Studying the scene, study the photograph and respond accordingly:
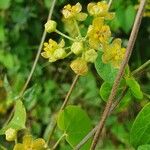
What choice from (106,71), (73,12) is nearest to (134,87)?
(106,71)

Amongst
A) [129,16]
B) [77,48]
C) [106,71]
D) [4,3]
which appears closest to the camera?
[77,48]

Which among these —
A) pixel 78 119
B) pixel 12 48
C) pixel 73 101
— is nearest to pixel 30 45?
pixel 12 48

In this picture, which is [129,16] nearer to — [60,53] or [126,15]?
[126,15]

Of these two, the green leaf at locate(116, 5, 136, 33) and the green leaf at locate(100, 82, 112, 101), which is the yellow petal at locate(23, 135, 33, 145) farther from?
the green leaf at locate(116, 5, 136, 33)

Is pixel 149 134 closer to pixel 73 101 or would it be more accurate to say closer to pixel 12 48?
pixel 73 101

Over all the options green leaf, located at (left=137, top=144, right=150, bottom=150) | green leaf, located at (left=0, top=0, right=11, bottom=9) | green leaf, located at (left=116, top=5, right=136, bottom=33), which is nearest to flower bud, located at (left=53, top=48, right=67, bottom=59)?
green leaf, located at (left=137, top=144, right=150, bottom=150)
